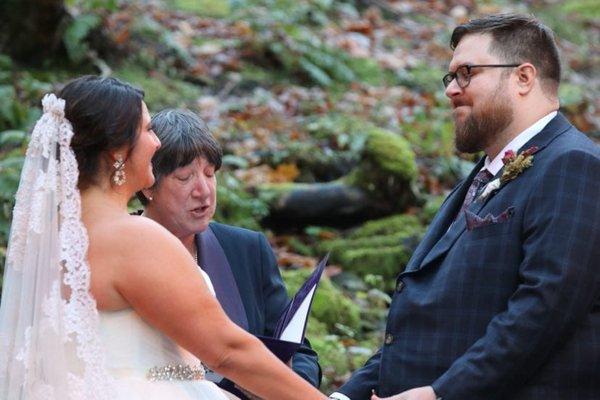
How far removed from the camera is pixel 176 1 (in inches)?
580

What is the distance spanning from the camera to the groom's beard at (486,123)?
12.8ft

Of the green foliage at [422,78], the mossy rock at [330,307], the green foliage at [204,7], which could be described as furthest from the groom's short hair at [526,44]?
the green foliage at [204,7]

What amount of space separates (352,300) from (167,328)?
15.5 ft

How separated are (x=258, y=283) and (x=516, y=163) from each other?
51.8 inches

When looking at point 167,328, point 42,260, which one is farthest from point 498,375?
point 42,260

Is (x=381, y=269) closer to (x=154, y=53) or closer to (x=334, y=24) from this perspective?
(x=154, y=53)

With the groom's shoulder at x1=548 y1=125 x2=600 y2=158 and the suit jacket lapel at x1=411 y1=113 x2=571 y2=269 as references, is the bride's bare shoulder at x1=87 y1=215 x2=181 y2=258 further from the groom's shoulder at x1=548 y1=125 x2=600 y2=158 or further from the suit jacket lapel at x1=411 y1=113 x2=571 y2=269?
the groom's shoulder at x1=548 y1=125 x2=600 y2=158

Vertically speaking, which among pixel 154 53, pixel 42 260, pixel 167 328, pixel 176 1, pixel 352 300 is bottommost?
pixel 352 300

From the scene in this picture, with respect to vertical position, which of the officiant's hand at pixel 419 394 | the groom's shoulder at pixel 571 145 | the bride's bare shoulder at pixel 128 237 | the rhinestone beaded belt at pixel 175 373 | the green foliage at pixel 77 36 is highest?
the green foliage at pixel 77 36

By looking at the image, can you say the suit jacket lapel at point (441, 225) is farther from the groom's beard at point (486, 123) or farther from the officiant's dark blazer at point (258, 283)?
the officiant's dark blazer at point (258, 283)

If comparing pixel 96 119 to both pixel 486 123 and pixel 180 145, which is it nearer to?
pixel 180 145

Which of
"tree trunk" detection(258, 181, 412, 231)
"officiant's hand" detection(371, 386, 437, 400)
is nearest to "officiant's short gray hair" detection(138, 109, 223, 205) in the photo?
"officiant's hand" detection(371, 386, 437, 400)

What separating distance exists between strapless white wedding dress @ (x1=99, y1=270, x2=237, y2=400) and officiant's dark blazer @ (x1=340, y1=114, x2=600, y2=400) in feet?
2.88

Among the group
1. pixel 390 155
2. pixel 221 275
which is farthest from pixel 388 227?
pixel 221 275
